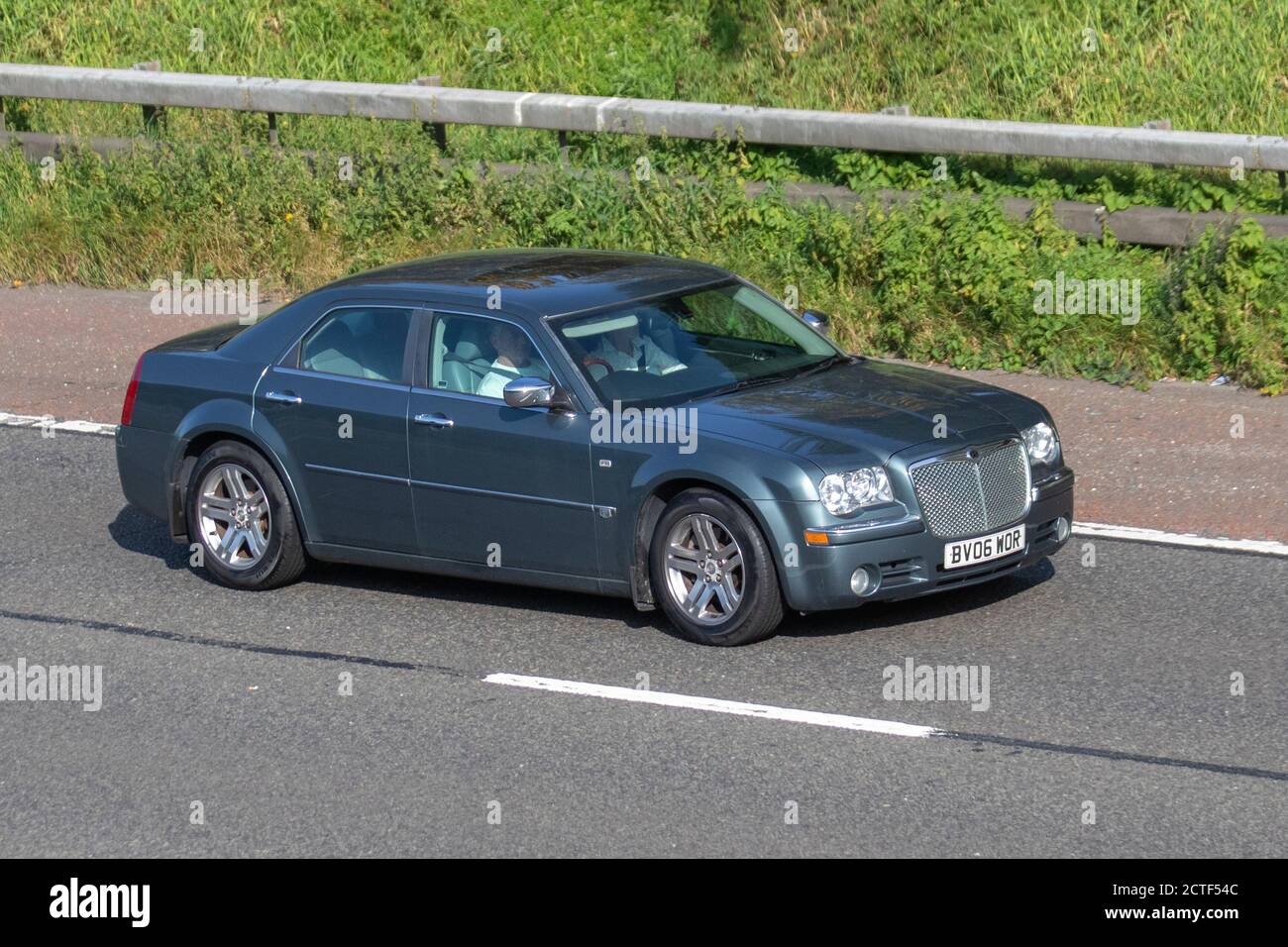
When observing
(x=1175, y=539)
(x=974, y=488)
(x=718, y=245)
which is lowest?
(x=1175, y=539)

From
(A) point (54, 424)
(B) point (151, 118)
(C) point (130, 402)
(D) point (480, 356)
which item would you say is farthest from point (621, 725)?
(B) point (151, 118)

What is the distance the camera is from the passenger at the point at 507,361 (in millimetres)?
8852

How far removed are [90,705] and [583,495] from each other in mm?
2192

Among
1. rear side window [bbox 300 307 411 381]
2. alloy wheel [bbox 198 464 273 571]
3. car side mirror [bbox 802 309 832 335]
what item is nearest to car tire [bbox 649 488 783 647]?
rear side window [bbox 300 307 411 381]

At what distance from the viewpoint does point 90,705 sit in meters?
8.01

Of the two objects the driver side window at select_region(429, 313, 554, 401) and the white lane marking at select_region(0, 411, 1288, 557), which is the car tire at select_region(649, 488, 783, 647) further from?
the white lane marking at select_region(0, 411, 1288, 557)

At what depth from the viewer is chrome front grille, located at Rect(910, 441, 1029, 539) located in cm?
819

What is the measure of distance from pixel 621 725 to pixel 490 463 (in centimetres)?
170

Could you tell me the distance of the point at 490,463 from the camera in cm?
877

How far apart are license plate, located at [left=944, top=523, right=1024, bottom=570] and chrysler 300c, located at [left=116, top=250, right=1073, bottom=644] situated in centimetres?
1

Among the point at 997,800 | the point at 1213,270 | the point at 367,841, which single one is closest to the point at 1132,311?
the point at 1213,270

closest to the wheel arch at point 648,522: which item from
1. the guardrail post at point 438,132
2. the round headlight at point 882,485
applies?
the round headlight at point 882,485

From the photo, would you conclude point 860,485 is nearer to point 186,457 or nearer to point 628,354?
point 628,354

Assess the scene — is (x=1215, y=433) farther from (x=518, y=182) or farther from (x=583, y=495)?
(x=518, y=182)
